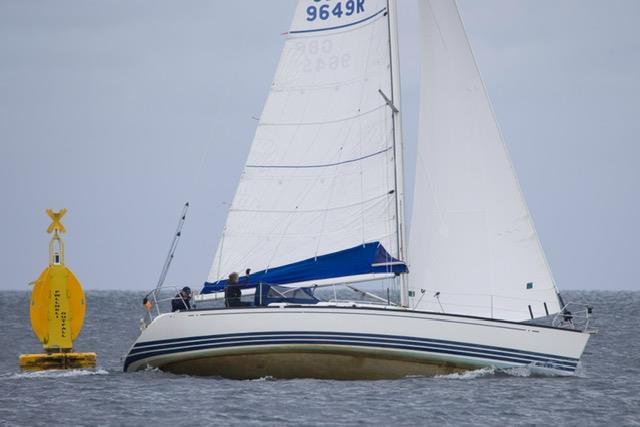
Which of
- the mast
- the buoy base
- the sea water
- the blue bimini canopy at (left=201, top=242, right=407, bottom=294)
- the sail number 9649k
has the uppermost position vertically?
the sail number 9649k

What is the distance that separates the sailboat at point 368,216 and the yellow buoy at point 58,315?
2488 mm

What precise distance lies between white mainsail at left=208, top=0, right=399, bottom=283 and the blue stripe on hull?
1955 mm

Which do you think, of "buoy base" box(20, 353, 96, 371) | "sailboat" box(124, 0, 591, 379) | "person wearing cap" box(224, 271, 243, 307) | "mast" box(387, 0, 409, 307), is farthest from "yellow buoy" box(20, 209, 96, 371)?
"mast" box(387, 0, 409, 307)

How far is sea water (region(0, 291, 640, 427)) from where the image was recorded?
2173 cm

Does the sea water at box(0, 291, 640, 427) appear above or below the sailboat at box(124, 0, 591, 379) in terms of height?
below

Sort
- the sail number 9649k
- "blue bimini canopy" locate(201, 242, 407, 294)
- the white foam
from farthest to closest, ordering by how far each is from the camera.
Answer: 1. the sail number 9649k
2. "blue bimini canopy" locate(201, 242, 407, 294)
3. the white foam

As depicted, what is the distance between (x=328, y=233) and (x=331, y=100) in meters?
2.90

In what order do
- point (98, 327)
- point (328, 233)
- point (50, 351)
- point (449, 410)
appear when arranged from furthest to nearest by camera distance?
point (98, 327)
point (50, 351)
point (328, 233)
point (449, 410)

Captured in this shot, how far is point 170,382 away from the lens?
1027 inches

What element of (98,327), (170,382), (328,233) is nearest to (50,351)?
(170,382)

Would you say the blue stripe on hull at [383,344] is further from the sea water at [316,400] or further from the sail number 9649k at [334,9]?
the sail number 9649k at [334,9]

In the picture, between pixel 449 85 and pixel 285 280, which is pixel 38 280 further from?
pixel 449 85

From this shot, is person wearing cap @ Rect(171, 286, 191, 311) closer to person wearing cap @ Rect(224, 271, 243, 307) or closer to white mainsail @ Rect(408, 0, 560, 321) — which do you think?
person wearing cap @ Rect(224, 271, 243, 307)

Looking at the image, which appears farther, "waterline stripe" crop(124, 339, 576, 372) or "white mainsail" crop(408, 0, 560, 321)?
"white mainsail" crop(408, 0, 560, 321)
